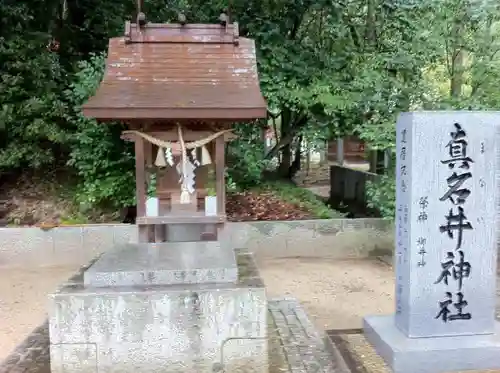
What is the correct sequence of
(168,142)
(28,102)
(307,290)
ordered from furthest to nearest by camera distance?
(28,102), (307,290), (168,142)

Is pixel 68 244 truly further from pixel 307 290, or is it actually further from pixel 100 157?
pixel 307 290

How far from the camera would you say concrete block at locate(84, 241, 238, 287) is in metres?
3.69

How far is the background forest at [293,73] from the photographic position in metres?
8.27

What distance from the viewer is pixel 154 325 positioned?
3549 mm

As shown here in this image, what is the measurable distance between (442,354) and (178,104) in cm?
408

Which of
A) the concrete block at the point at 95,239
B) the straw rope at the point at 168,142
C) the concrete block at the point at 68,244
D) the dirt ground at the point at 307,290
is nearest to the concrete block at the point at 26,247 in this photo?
the concrete block at the point at 68,244

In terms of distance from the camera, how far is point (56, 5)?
10.7 metres

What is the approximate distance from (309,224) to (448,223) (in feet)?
16.6

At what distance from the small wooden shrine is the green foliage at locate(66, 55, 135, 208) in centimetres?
211

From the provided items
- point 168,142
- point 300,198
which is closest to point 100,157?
point 168,142

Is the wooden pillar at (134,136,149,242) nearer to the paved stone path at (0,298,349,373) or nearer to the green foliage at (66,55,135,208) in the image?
the paved stone path at (0,298,349,373)

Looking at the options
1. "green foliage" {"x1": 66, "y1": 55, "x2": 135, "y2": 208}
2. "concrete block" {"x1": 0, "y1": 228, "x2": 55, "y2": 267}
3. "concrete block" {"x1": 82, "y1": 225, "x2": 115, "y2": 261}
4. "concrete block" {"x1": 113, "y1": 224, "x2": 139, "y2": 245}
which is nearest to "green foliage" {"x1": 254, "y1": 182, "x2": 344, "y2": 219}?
"green foliage" {"x1": 66, "y1": 55, "x2": 135, "y2": 208}

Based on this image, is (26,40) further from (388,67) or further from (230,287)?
(230,287)

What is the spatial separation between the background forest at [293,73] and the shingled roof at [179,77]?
2431 mm
